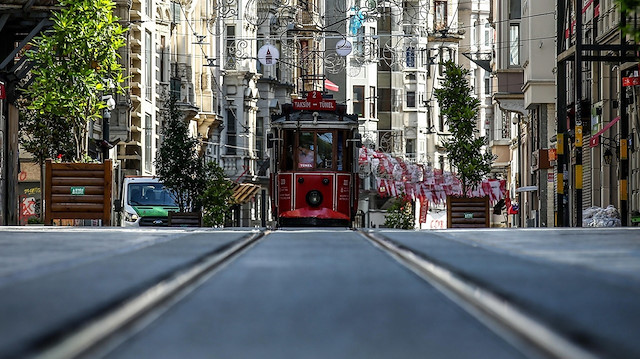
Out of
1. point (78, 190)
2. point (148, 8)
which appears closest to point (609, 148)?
point (78, 190)

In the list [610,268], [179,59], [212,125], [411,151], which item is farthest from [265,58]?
[411,151]

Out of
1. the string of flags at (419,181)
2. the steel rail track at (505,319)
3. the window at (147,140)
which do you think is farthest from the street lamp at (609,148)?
the steel rail track at (505,319)

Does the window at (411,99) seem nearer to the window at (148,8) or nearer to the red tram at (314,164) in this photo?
the window at (148,8)

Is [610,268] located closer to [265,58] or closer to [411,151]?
[265,58]

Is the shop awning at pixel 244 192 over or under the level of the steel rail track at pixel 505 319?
over

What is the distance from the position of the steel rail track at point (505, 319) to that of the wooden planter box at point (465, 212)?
24273 mm

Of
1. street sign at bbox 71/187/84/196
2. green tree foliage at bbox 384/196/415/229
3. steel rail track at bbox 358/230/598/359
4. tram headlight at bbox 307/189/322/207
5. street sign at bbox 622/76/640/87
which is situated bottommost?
green tree foliage at bbox 384/196/415/229

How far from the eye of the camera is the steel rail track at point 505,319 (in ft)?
11.0

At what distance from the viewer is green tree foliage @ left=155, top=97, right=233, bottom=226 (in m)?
35.7

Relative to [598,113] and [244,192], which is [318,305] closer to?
[598,113]

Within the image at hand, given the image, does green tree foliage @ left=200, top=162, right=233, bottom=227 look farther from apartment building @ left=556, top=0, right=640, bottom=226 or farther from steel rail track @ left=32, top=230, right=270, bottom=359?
steel rail track @ left=32, top=230, right=270, bottom=359

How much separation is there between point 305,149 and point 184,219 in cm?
361

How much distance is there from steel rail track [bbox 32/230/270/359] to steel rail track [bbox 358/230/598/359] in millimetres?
1028

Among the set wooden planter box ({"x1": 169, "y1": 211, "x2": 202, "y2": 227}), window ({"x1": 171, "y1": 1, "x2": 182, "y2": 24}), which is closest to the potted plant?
wooden planter box ({"x1": 169, "y1": 211, "x2": 202, "y2": 227})
